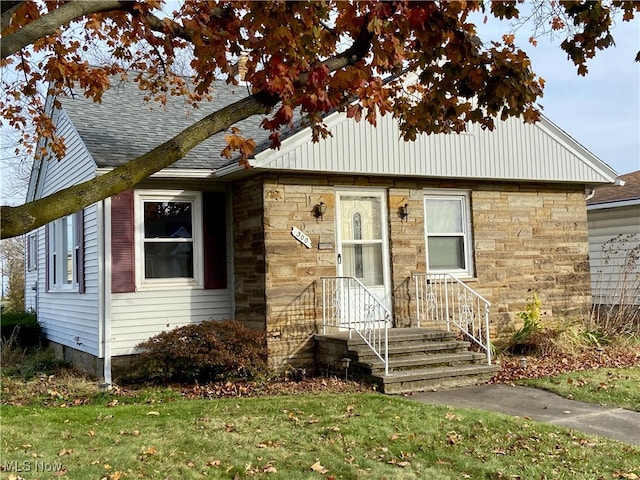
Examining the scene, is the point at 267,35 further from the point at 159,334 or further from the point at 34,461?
the point at 159,334

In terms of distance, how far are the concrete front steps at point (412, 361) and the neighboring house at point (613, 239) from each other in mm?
6212

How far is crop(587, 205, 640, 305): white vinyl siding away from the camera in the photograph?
1555 cm

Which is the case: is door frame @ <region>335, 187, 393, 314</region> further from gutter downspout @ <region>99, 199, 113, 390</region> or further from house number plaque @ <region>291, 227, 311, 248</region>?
gutter downspout @ <region>99, 199, 113, 390</region>

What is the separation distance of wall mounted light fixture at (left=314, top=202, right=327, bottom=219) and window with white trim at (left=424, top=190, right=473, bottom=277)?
2092 millimetres

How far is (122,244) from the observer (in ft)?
33.6

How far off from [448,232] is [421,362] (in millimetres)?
3101

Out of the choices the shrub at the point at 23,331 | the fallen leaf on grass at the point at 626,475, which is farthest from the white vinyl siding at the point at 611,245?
the shrub at the point at 23,331

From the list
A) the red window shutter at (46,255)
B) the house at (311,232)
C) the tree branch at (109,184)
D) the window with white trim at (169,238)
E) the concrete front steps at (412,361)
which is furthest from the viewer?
the red window shutter at (46,255)

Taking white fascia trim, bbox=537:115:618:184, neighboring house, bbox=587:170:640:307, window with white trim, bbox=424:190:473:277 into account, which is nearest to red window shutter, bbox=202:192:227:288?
window with white trim, bbox=424:190:473:277

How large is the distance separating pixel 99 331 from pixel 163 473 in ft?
16.5

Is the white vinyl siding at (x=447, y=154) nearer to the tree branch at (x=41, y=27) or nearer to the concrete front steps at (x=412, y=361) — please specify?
the concrete front steps at (x=412, y=361)

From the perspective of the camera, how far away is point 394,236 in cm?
1130

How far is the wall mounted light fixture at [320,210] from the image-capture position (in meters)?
10.6

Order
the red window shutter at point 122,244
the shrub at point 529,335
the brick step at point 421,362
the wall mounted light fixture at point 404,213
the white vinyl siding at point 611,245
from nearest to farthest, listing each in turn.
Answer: the brick step at point 421,362 < the red window shutter at point 122,244 < the wall mounted light fixture at point 404,213 < the shrub at point 529,335 < the white vinyl siding at point 611,245
